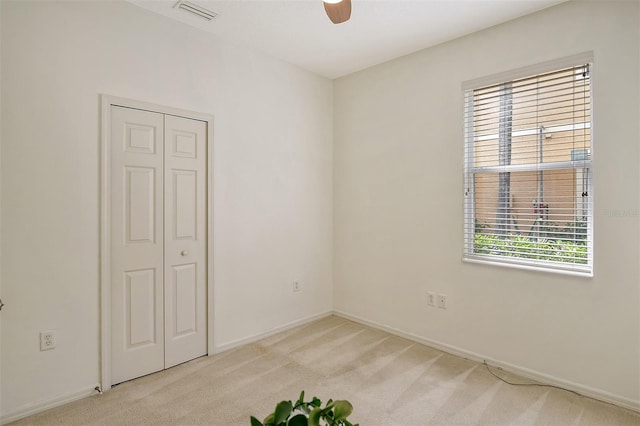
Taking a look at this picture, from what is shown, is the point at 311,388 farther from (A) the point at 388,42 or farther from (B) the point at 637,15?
(B) the point at 637,15

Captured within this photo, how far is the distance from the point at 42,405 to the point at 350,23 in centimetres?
339

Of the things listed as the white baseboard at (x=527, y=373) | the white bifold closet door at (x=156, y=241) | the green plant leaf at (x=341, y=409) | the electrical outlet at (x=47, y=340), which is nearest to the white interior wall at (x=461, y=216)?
the white baseboard at (x=527, y=373)

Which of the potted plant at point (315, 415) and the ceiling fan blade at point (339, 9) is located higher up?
the ceiling fan blade at point (339, 9)

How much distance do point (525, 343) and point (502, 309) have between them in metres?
0.28

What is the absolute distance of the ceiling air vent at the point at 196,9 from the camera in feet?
8.23

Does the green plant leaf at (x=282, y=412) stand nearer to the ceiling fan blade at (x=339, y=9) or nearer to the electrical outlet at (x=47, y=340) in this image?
the ceiling fan blade at (x=339, y=9)

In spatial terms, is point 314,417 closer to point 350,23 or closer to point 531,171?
point 531,171

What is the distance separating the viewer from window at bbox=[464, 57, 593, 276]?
2438 millimetres

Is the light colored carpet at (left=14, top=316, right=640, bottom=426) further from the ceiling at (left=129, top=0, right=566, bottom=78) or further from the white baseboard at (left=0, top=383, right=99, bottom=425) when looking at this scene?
the ceiling at (left=129, top=0, right=566, bottom=78)

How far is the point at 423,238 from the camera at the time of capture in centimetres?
325

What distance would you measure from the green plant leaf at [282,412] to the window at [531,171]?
2456 mm

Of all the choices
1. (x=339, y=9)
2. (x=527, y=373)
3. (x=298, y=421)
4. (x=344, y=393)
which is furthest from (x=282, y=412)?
(x=527, y=373)

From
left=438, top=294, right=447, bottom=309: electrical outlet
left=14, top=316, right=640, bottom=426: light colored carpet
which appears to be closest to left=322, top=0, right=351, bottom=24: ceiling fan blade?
left=14, top=316, right=640, bottom=426: light colored carpet

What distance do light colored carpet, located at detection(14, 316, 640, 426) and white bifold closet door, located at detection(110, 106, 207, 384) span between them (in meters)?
0.24
